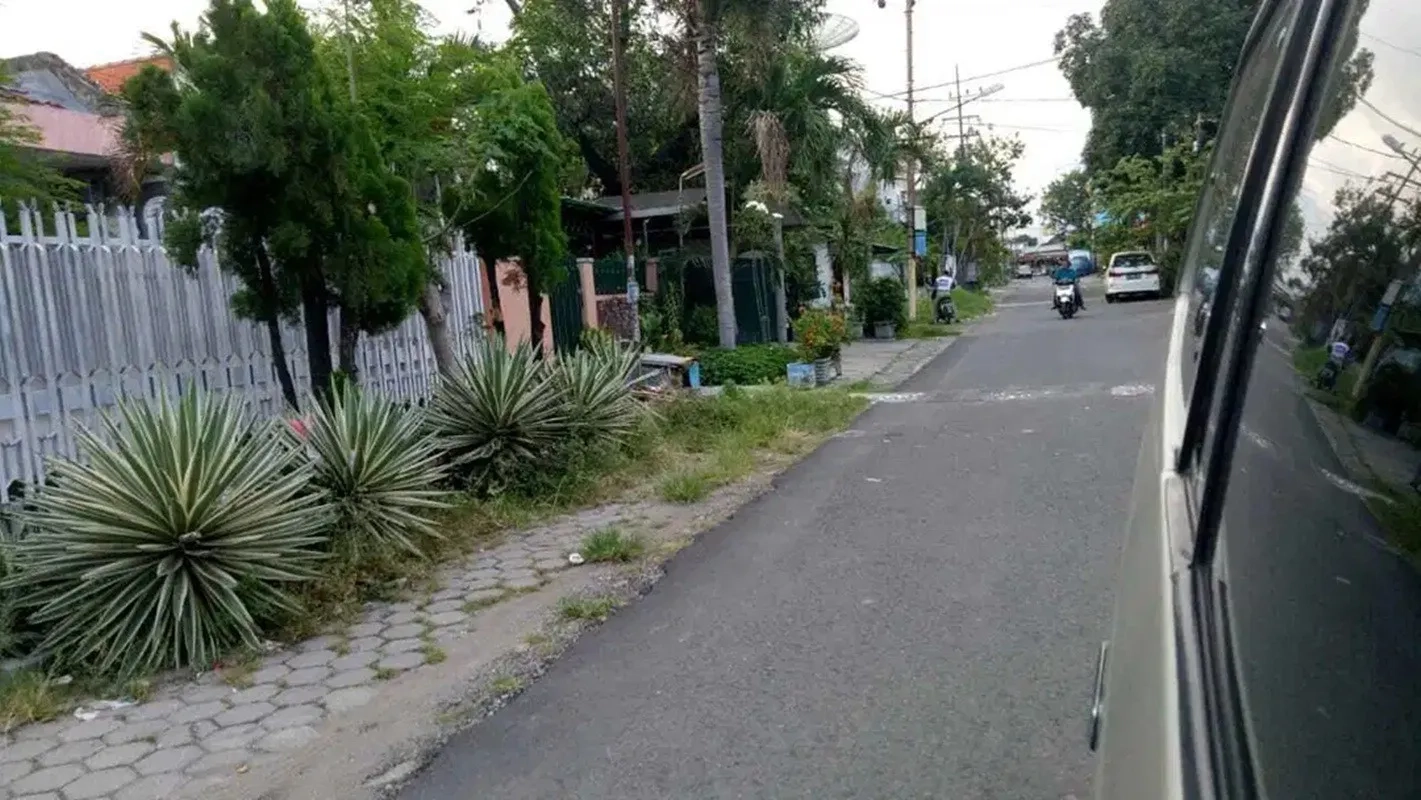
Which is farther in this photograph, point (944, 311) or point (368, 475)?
point (944, 311)

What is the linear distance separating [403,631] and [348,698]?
2.55ft

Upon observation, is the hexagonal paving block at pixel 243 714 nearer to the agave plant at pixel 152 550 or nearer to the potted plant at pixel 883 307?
the agave plant at pixel 152 550

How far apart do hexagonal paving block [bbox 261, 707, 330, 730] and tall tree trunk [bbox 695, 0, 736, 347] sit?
11.3 metres

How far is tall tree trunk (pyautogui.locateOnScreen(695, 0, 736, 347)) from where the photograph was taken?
14.6 meters

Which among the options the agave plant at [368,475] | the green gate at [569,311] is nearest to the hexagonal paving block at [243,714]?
the agave plant at [368,475]

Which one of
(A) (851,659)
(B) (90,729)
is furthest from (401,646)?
(A) (851,659)

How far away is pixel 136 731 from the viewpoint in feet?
13.4

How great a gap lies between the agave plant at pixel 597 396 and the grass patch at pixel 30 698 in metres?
4.05

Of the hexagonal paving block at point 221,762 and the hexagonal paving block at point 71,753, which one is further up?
the hexagonal paving block at point 71,753

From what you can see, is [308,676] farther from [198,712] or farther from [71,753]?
[71,753]

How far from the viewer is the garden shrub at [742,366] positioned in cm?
1434

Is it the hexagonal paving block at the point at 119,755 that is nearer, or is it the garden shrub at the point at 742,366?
the hexagonal paving block at the point at 119,755

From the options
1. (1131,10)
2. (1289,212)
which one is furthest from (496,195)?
(1131,10)

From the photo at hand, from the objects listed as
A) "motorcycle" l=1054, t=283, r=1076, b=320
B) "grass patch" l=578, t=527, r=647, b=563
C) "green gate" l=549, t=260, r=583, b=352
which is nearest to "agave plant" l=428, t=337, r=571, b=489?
"grass patch" l=578, t=527, r=647, b=563
